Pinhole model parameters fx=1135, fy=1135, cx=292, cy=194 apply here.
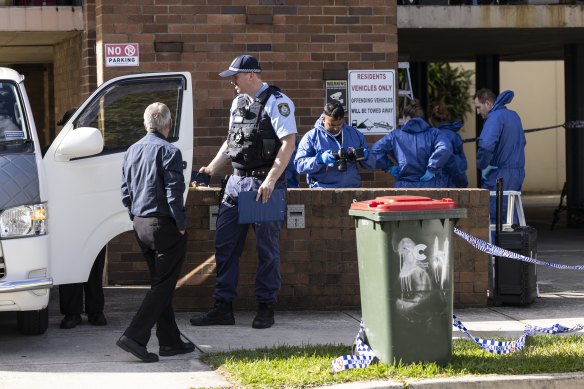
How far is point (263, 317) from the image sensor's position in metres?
8.48

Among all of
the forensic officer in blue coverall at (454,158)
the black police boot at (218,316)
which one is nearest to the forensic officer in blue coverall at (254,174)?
the black police boot at (218,316)

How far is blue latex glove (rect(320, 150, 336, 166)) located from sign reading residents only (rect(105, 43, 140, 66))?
2.45m

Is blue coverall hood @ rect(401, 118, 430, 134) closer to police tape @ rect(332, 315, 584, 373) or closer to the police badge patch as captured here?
the police badge patch

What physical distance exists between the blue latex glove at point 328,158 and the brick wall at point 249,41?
1868 millimetres

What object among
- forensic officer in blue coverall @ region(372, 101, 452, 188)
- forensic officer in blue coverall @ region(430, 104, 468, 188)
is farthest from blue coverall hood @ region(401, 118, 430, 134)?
forensic officer in blue coverall @ region(430, 104, 468, 188)

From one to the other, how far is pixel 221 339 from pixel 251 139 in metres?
1.46

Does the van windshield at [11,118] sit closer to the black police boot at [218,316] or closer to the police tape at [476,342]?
the black police boot at [218,316]

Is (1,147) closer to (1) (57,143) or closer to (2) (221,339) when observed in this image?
(1) (57,143)

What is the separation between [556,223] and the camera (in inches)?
696

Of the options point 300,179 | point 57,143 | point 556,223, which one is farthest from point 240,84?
point 556,223

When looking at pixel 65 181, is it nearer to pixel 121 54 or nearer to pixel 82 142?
pixel 82 142

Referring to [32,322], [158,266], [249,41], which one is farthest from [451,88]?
[158,266]

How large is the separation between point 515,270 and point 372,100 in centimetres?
285

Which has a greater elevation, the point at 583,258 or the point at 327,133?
the point at 327,133
